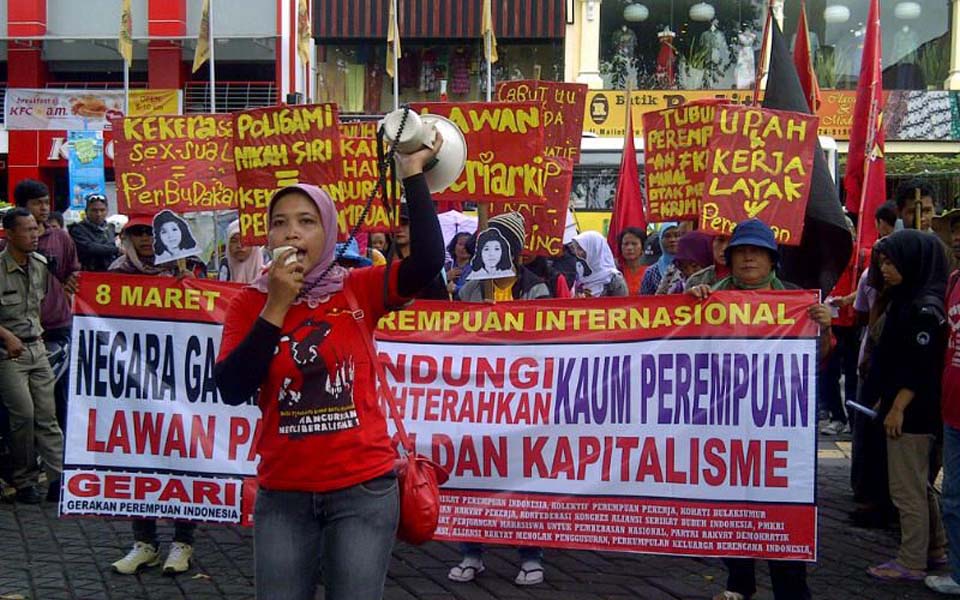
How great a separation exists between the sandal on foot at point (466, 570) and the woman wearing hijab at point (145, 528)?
1.35 meters

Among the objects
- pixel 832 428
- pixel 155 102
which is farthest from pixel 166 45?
pixel 832 428

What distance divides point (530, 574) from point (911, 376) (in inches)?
82.6

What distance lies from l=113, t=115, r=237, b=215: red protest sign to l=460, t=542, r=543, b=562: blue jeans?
2.62 m

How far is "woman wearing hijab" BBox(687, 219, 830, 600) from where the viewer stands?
490cm

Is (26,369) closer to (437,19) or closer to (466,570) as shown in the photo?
(466,570)

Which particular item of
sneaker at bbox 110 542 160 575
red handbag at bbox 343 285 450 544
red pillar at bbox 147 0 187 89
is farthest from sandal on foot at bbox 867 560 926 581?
red pillar at bbox 147 0 187 89

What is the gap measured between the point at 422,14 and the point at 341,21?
2.02 metres

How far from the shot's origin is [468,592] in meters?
5.38

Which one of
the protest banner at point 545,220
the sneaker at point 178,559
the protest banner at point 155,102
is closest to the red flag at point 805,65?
the protest banner at point 545,220

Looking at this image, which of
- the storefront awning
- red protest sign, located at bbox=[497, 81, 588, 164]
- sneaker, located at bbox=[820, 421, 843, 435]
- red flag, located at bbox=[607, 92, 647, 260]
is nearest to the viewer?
red protest sign, located at bbox=[497, 81, 588, 164]

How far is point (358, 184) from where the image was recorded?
269 inches

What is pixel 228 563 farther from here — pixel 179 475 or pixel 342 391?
pixel 342 391

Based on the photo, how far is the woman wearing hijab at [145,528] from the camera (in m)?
5.59

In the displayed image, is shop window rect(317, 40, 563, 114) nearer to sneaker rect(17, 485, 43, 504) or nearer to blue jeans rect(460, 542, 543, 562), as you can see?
sneaker rect(17, 485, 43, 504)
